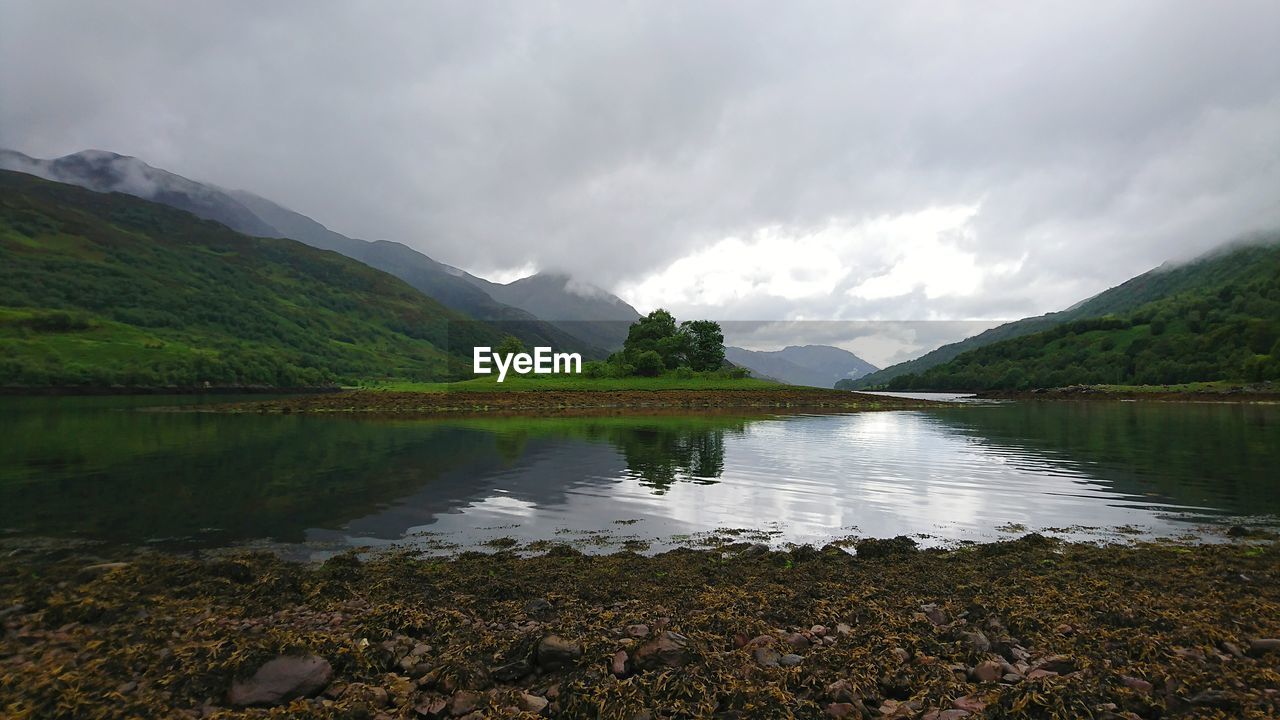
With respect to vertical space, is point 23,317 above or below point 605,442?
above

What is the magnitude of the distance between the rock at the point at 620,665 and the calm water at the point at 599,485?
815 centimetres

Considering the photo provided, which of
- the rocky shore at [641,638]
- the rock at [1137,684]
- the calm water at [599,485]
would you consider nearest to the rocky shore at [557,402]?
the calm water at [599,485]

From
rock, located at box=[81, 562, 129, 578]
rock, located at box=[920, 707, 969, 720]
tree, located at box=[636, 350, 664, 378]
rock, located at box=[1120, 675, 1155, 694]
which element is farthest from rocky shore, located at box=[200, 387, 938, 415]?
rock, located at box=[920, 707, 969, 720]

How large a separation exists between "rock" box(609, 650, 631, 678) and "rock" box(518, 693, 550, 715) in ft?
3.56

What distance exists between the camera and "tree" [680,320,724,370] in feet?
488

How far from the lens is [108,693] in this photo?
23.9 feet

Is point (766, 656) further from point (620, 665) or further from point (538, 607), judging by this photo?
point (538, 607)

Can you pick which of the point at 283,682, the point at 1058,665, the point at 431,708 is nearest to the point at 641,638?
the point at 431,708

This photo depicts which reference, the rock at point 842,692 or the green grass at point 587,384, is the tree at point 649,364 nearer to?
the green grass at point 587,384

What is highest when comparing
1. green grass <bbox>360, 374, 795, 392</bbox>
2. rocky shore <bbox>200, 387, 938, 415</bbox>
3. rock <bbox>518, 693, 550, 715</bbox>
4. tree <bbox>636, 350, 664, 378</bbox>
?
tree <bbox>636, 350, 664, 378</bbox>

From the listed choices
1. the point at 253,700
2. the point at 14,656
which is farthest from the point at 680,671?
the point at 14,656

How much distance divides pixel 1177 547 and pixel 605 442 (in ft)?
109

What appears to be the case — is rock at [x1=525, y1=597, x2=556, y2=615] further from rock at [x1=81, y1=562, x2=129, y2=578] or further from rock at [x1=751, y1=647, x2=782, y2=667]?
rock at [x1=81, y1=562, x2=129, y2=578]

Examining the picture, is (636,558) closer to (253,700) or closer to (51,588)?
(253,700)
